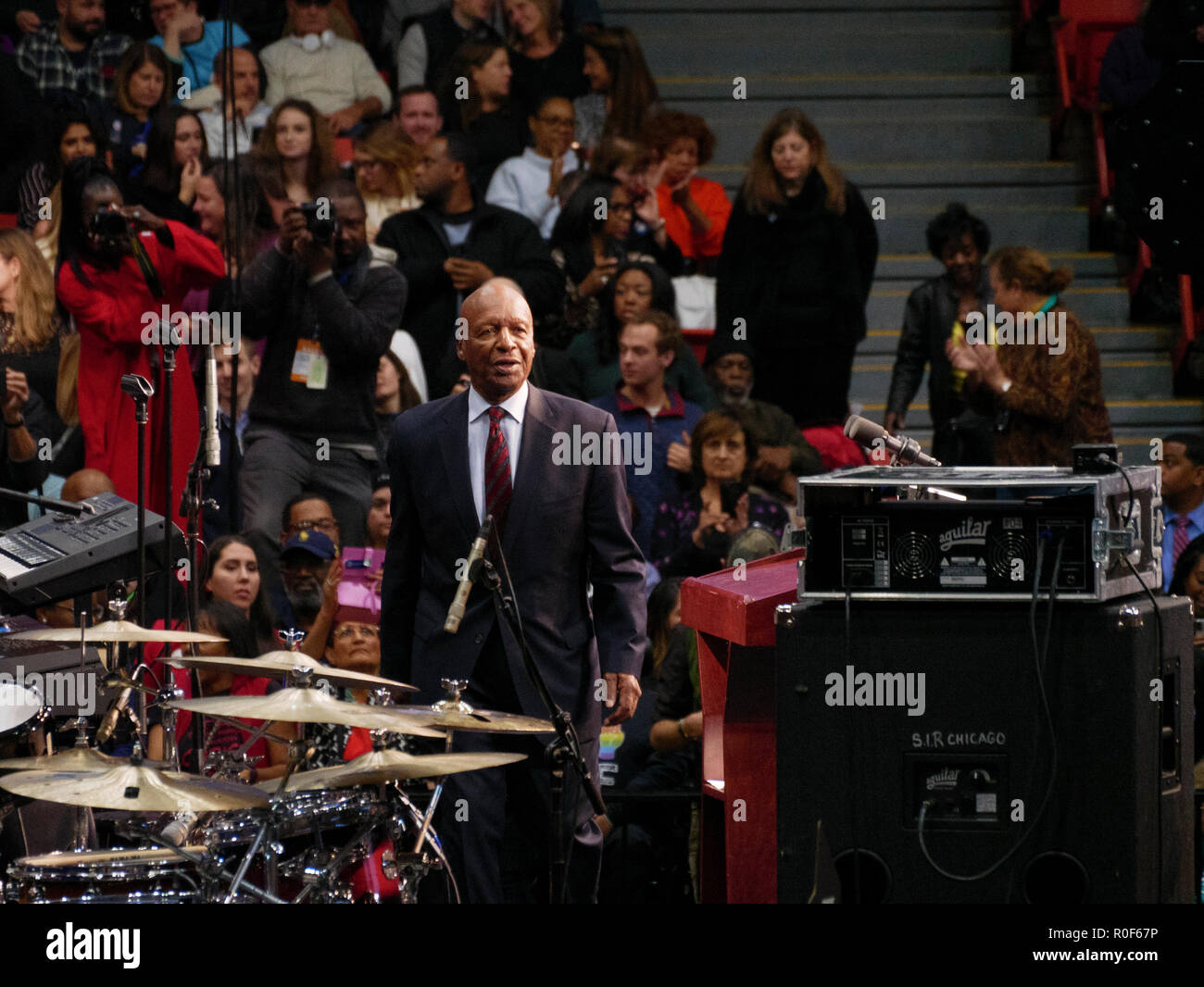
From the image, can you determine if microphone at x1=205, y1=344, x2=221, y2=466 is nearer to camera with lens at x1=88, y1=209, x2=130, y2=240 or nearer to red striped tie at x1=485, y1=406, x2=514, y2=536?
camera with lens at x1=88, y1=209, x2=130, y2=240

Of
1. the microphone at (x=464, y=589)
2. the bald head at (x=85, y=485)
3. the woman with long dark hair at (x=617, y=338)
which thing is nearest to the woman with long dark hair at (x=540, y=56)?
the woman with long dark hair at (x=617, y=338)

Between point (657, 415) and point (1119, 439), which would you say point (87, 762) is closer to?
point (657, 415)


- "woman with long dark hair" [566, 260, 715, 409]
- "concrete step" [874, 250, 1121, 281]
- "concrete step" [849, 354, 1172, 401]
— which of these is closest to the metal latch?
"woman with long dark hair" [566, 260, 715, 409]

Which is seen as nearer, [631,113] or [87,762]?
[87,762]

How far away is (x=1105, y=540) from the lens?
3.70m

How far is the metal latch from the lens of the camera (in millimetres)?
3686

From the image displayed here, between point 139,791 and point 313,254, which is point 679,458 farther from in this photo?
point 139,791

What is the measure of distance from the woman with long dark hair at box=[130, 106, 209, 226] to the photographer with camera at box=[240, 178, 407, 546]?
104 cm

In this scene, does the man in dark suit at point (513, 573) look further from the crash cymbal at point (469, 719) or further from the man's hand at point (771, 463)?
the man's hand at point (771, 463)

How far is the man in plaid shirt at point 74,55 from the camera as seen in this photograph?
353 inches

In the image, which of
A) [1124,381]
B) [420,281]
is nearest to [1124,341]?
[1124,381]
